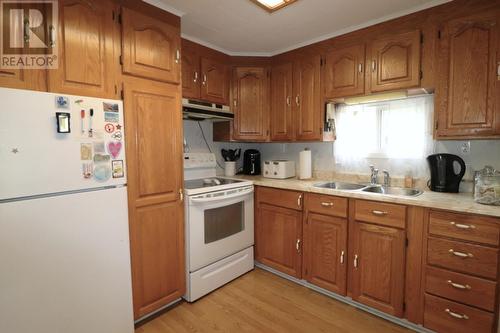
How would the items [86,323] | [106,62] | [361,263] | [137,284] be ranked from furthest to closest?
[361,263]
[137,284]
[106,62]
[86,323]

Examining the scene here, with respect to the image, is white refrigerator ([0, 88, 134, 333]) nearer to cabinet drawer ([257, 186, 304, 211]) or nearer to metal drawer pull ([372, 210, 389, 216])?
cabinet drawer ([257, 186, 304, 211])

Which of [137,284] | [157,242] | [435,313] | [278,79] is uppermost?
[278,79]

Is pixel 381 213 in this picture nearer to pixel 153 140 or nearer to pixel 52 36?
pixel 153 140

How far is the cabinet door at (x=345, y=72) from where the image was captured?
2.20 metres

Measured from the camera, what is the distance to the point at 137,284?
1.78 metres

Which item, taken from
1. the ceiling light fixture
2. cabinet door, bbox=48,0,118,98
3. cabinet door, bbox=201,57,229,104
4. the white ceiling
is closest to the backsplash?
cabinet door, bbox=201,57,229,104

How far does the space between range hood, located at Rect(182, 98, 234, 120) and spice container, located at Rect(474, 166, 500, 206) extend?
2.15 m

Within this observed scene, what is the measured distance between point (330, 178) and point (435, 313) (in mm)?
1414

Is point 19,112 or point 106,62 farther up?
point 106,62

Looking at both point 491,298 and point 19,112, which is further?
point 491,298

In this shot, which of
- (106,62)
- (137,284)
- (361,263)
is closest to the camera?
(106,62)

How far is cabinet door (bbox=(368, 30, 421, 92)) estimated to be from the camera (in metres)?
1.93

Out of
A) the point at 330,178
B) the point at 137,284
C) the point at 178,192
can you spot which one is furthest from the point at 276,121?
the point at 137,284

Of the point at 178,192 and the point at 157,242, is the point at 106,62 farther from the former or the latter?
the point at 157,242
